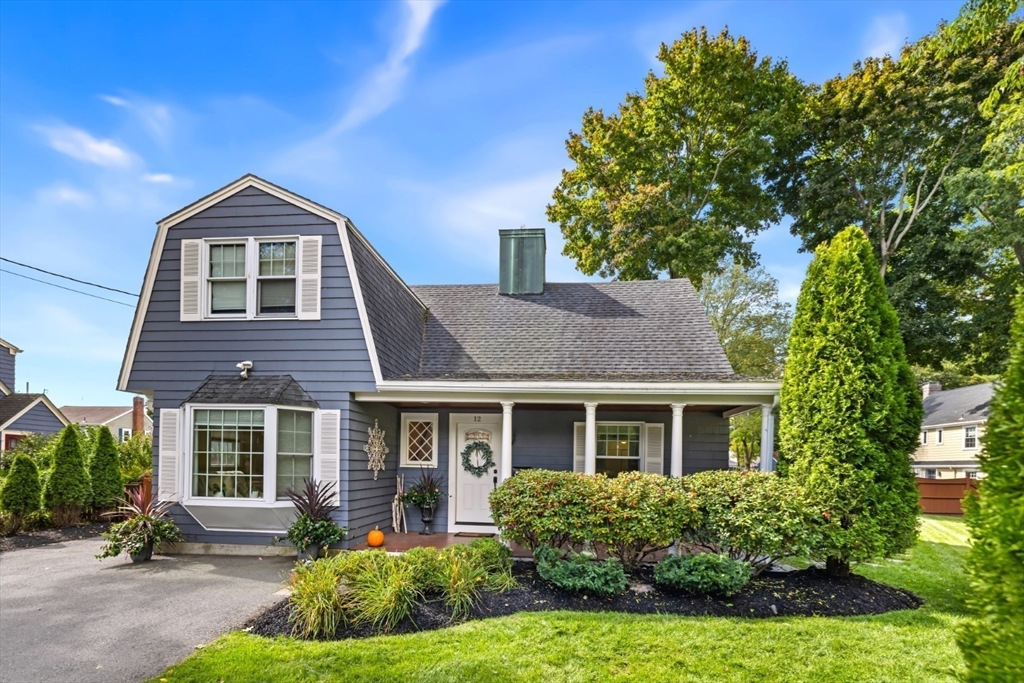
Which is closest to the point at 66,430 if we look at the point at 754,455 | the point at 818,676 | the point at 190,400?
the point at 190,400

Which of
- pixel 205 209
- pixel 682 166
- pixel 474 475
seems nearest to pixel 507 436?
pixel 474 475

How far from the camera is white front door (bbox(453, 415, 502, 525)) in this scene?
29.5 ft

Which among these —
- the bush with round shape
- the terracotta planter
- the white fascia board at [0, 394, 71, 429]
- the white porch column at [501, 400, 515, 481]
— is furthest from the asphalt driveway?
the white fascia board at [0, 394, 71, 429]

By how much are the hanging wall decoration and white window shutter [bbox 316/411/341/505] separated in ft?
1.92

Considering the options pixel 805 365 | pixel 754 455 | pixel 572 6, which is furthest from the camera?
pixel 754 455

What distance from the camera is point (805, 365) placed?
20.9 feet

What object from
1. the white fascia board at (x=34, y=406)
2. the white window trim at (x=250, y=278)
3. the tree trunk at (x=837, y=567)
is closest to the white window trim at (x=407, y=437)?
the white window trim at (x=250, y=278)

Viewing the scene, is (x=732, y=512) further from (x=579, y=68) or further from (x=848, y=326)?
(x=579, y=68)

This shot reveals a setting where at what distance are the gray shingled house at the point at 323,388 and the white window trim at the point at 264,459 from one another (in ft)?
0.07

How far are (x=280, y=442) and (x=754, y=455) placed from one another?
2295 centimetres

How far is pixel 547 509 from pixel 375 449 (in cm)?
353

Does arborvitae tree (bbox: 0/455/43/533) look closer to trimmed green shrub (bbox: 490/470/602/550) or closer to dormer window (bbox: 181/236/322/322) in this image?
dormer window (bbox: 181/236/322/322)

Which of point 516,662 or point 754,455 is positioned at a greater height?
point 516,662

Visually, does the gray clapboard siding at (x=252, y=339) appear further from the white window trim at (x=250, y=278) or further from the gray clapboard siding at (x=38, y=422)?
the gray clapboard siding at (x=38, y=422)
